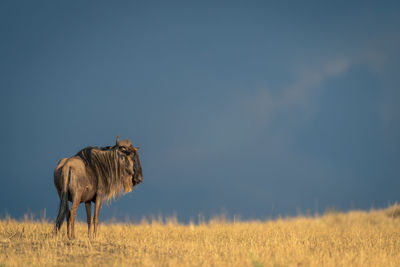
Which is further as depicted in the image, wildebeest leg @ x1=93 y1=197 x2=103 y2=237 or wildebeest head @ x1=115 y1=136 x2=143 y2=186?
wildebeest head @ x1=115 y1=136 x2=143 y2=186

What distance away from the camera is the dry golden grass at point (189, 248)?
9352 mm

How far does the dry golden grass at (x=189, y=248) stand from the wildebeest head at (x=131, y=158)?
1.92 metres

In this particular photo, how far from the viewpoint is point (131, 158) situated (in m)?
12.4

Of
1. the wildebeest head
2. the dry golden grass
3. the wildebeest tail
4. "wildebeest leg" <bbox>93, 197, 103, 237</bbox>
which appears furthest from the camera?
the wildebeest head

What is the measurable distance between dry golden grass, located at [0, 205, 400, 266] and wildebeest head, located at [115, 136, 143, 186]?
1921mm

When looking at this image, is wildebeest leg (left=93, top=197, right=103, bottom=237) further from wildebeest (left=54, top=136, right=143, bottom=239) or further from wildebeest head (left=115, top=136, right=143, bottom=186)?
wildebeest head (left=115, top=136, right=143, bottom=186)

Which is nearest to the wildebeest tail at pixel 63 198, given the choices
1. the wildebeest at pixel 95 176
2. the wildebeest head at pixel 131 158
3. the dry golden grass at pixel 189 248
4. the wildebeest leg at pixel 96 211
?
the wildebeest at pixel 95 176

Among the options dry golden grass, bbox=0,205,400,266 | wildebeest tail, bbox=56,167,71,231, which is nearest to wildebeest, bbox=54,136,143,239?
wildebeest tail, bbox=56,167,71,231

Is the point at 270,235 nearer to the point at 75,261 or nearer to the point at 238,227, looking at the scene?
the point at 238,227

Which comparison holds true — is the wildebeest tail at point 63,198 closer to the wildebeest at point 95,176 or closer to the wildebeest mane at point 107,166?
the wildebeest at point 95,176

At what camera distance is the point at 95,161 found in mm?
11977

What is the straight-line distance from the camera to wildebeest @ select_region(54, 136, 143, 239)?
37.0 ft

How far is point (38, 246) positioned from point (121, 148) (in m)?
3.48

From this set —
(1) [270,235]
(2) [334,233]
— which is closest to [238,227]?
(1) [270,235]
